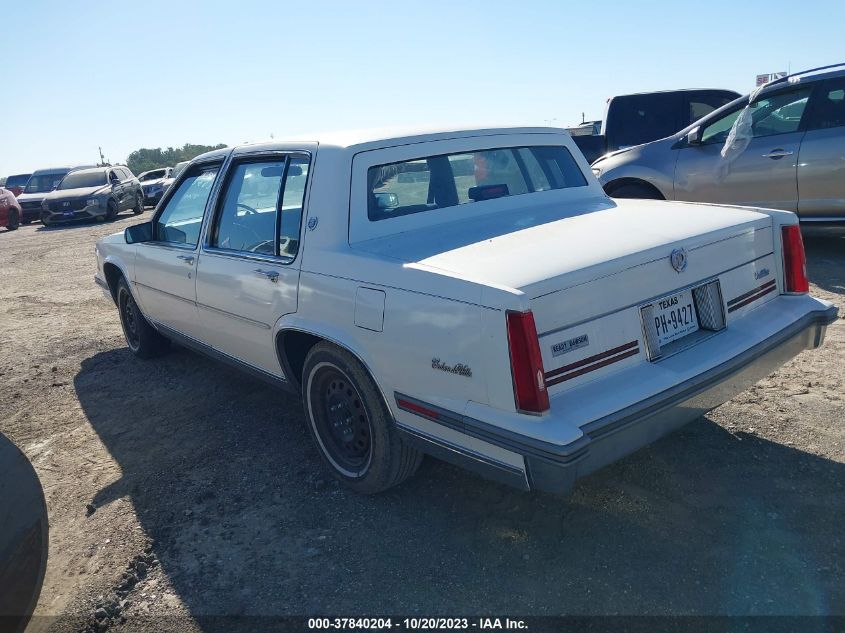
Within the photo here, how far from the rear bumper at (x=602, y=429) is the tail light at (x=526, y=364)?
126 mm

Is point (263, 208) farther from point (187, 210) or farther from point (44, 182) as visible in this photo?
point (44, 182)

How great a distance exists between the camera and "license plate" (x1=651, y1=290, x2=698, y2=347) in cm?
287

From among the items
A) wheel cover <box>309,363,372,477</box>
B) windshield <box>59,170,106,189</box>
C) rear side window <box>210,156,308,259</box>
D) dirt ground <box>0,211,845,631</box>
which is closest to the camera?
dirt ground <box>0,211,845,631</box>

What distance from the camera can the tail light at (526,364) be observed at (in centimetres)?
242

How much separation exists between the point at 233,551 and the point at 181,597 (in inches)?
12.8

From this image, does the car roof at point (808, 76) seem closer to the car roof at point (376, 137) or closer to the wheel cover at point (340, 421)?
the car roof at point (376, 137)

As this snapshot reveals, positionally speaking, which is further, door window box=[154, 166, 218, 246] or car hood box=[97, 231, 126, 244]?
car hood box=[97, 231, 126, 244]

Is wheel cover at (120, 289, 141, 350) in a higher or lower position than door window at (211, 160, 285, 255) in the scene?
lower

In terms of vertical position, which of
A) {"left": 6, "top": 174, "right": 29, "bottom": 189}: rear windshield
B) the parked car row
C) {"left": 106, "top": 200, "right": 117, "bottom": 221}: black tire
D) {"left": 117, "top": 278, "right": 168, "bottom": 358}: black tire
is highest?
{"left": 6, "top": 174, "right": 29, "bottom": 189}: rear windshield

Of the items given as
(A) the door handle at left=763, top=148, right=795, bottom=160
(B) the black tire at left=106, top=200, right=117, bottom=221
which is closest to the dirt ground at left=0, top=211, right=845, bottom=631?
(A) the door handle at left=763, top=148, right=795, bottom=160

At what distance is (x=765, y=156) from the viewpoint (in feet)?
23.7

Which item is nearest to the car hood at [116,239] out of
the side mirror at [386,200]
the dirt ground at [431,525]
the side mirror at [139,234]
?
the side mirror at [139,234]

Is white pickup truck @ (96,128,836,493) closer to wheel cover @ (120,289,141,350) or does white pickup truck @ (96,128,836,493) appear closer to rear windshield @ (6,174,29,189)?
wheel cover @ (120,289,141,350)

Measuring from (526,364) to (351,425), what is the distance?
50.7 inches
